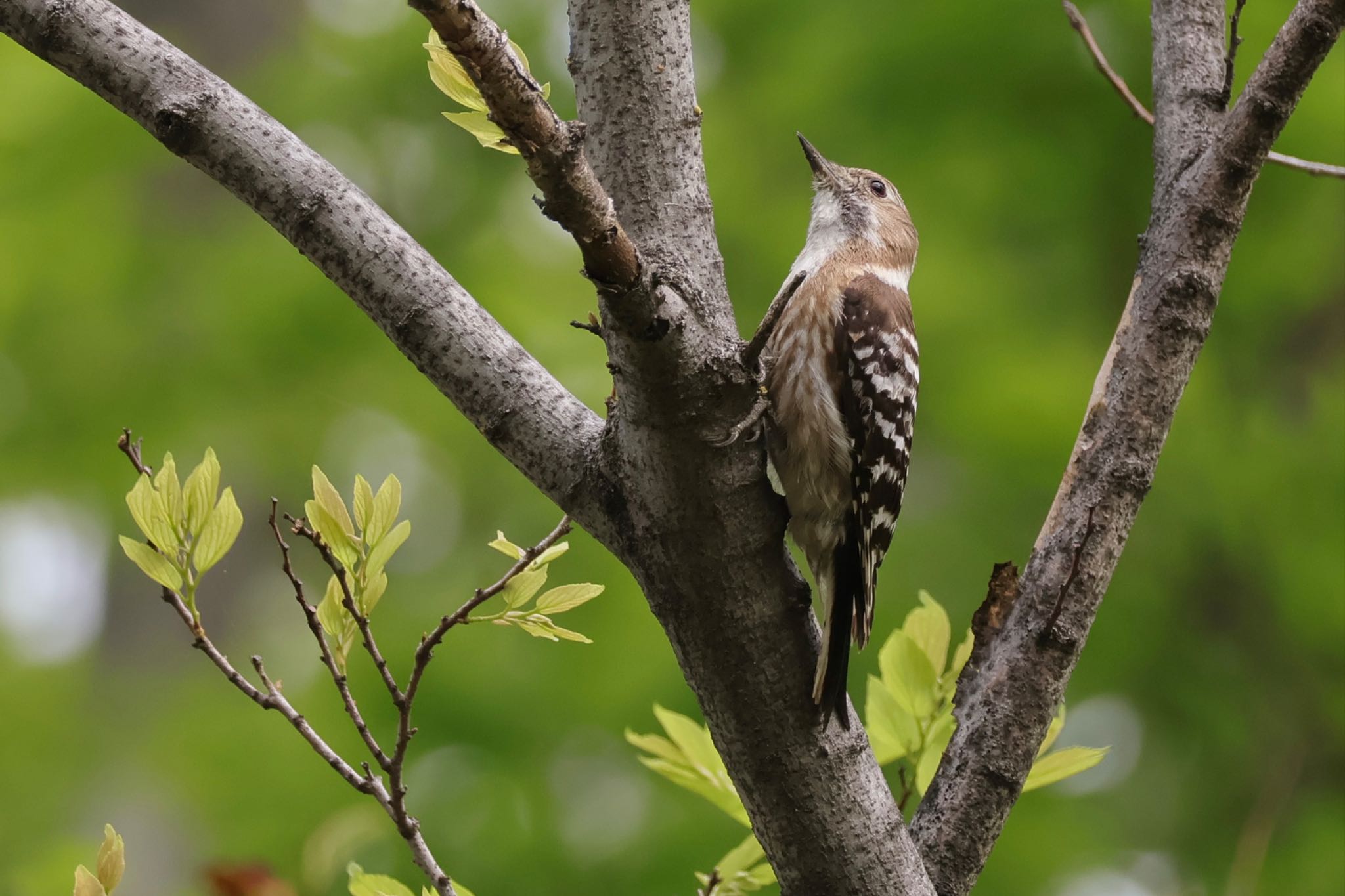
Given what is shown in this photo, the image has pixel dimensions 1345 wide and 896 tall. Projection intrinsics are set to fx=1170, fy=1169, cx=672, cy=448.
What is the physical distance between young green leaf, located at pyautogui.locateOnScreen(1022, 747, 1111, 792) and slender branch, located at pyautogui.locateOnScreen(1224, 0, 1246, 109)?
5.42 ft

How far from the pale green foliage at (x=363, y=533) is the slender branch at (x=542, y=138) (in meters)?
0.63

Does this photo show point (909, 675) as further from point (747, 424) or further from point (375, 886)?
point (375, 886)

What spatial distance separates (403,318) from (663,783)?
361 cm

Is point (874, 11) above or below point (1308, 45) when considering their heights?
above

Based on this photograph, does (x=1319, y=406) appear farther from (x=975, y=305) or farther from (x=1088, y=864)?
(x=1088, y=864)

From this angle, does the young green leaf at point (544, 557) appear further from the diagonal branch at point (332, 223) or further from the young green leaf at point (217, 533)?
the young green leaf at point (217, 533)

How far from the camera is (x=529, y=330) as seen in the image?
5.91 metres

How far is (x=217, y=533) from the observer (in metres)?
2.04

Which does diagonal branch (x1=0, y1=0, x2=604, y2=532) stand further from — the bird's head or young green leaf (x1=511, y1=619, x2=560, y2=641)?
the bird's head

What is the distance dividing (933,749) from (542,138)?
71.4 inches

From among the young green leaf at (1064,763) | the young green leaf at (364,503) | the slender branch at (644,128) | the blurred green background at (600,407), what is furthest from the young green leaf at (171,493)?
the blurred green background at (600,407)

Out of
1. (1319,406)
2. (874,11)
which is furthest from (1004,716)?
(874,11)

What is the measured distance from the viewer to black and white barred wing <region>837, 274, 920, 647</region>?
10.5ft

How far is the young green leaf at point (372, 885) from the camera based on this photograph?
2182mm
